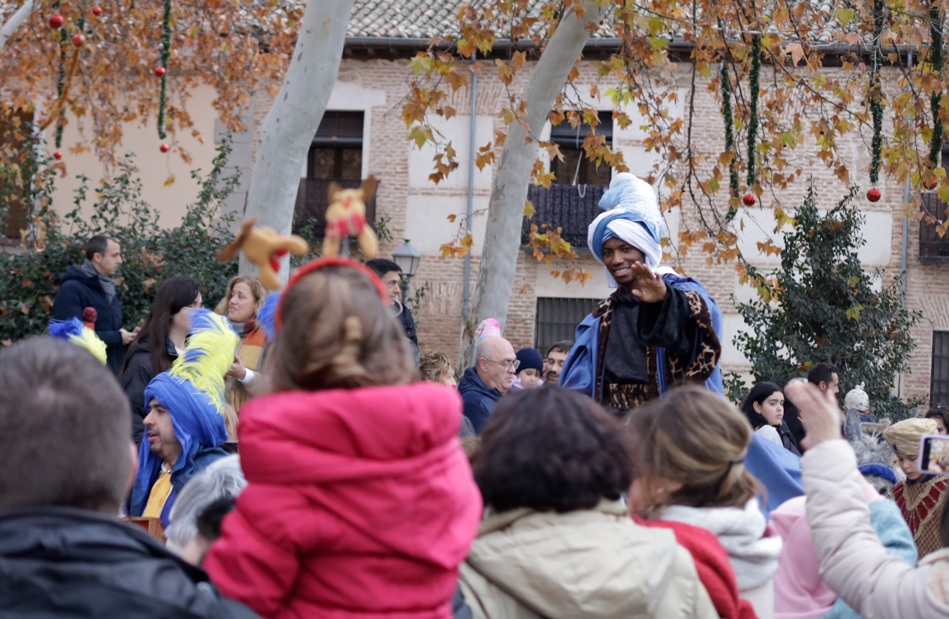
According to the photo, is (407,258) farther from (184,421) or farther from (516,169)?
(184,421)

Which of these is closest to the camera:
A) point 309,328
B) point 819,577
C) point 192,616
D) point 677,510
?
point 192,616

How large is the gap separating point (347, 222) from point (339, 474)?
505mm

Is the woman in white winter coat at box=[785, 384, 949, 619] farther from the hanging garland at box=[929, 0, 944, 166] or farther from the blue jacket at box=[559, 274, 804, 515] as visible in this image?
the hanging garland at box=[929, 0, 944, 166]

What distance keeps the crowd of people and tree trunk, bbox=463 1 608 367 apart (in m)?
5.70

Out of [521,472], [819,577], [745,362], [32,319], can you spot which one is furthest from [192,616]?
[745,362]

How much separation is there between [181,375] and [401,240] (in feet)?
52.4

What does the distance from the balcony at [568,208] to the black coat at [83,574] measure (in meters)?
17.9

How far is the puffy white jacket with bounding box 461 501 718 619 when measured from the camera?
255 centimetres

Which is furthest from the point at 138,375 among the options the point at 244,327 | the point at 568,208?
the point at 568,208

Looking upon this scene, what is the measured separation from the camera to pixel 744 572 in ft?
9.99

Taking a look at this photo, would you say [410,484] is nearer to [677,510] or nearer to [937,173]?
[677,510]

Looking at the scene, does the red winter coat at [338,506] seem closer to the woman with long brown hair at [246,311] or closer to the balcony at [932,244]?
the woman with long brown hair at [246,311]

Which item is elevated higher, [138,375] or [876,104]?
[876,104]

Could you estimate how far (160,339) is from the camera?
599 centimetres
